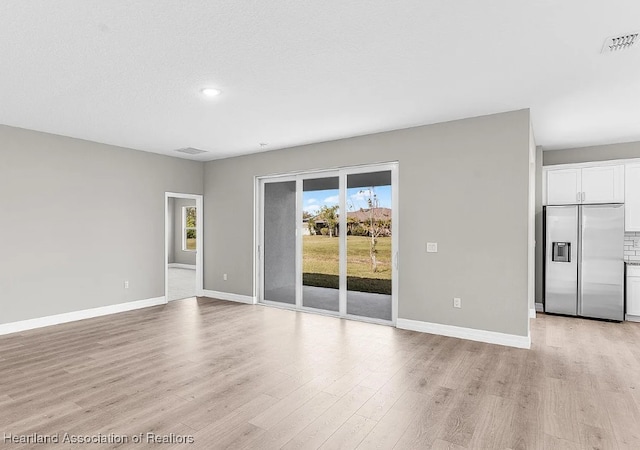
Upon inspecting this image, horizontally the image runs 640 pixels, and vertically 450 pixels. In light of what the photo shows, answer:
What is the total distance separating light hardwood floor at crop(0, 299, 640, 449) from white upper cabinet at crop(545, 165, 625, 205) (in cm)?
203

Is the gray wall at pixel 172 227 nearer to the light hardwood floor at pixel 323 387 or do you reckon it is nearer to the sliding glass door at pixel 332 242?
the sliding glass door at pixel 332 242

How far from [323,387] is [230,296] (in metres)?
4.14

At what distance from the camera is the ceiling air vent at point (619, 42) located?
251 cm

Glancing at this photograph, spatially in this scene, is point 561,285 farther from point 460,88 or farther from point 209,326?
point 209,326

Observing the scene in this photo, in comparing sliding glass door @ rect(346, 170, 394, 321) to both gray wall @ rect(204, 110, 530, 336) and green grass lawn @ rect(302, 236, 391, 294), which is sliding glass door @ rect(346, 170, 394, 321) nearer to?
green grass lawn @ rect(302, 236, 391, 294)

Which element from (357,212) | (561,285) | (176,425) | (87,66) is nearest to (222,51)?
(87,66)

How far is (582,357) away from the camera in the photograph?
3.82 m

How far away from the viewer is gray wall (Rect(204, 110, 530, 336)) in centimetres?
412

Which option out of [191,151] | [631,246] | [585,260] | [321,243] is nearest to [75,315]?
[191,151]

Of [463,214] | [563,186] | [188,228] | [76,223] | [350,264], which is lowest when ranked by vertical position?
[350,264]

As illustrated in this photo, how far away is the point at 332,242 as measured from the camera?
5.70m

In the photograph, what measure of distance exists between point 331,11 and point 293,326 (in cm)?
395

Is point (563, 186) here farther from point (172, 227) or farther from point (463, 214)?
point (172, 227)

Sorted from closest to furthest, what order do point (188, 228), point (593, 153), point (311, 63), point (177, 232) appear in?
point (311, 63), point (593, 153), point (188, 228), point (177, 232)
